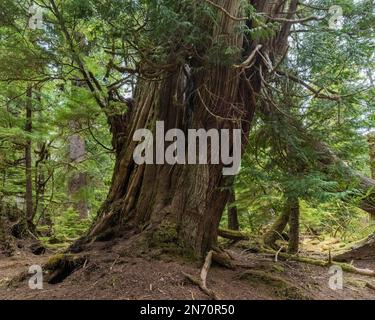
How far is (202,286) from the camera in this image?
2.64m

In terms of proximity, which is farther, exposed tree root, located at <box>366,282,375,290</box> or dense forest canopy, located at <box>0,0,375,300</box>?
exposed tree root, located at <box>366,282,375,290</box>

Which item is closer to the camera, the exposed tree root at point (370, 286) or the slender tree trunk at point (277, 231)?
the exposed tree root at point (370, 286)

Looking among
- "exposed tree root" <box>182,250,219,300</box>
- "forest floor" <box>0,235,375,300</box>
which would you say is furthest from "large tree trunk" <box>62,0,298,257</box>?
"forest floor" <box>0,235,375,300</box>

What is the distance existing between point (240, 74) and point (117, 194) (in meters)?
1.99

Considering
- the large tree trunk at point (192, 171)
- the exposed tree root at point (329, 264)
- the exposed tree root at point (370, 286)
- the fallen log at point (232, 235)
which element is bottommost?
the exposed tree root at point (370, 286)

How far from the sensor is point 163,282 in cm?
265

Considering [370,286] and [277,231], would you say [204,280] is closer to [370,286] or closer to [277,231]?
[370,286]

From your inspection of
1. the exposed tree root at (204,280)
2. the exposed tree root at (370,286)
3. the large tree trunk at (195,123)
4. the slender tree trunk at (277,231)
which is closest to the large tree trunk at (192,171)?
the large tree trunk at (195,123)

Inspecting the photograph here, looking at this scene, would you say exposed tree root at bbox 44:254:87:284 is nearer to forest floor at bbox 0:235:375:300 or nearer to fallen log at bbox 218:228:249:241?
forest floor at bbox 0:235:375:300

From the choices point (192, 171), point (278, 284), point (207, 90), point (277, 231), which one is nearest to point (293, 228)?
point (277, 231)

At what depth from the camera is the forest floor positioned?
8.41 feet

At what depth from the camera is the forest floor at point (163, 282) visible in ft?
8.41

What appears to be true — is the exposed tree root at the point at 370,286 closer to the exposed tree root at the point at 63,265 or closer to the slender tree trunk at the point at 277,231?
the slender tree trunk at the point at 277,231
